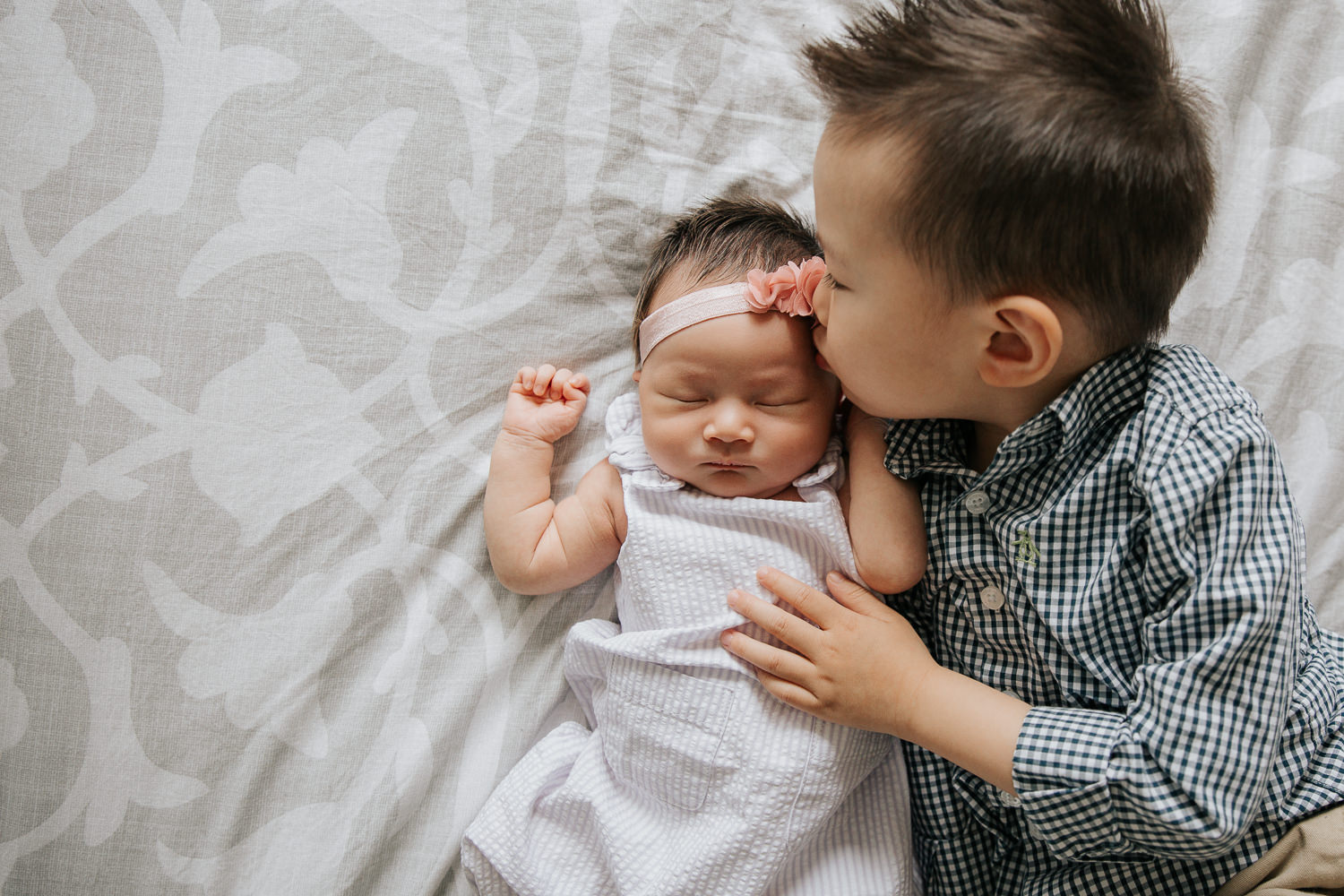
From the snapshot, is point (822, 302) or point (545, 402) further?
point (545, 402)

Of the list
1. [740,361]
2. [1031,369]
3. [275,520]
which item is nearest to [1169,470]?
[1031,369]

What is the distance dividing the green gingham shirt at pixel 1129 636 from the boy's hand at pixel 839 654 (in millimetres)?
91

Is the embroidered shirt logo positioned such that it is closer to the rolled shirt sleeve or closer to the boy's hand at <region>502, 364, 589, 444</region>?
the rolled shirt sleeve

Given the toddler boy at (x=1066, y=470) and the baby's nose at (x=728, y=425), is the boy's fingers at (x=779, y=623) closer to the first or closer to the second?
the toddler boy at (x=1066, y=470)

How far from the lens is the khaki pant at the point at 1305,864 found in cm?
89

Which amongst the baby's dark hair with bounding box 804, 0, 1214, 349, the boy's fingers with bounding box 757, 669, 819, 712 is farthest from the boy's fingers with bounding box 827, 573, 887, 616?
the baby's dark hair with bounding box 804, 0, 1214, 349

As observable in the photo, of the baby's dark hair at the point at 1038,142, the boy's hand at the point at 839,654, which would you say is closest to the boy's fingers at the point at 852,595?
the boy's hand at the point at 839,654

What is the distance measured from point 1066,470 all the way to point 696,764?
507 millimetres

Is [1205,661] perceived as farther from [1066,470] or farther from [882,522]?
[882,522]

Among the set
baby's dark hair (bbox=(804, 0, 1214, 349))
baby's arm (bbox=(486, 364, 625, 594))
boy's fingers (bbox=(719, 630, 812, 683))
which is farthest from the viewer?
baby's arm (bbox=(486, 364, 625, 594))

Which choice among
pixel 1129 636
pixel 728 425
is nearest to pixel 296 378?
pixel 728 425

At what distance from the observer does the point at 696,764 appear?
1.02m

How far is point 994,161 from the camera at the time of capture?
0.79m

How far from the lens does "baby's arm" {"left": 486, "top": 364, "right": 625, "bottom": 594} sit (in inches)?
43.2
